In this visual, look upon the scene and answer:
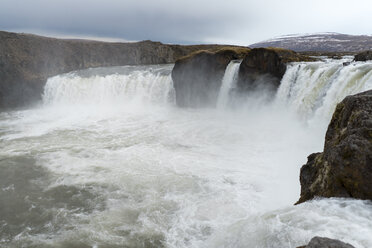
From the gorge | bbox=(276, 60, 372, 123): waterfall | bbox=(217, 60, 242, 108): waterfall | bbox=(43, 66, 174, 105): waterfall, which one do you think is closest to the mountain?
bbox=(217, 60, 242, 108): waterfall

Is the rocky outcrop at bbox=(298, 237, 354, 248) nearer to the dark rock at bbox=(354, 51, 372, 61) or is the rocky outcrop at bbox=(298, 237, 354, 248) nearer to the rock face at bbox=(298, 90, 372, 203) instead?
the rock face at bbox=(298, 90, 372, 203)

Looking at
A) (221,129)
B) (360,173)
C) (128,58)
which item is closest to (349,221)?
(360,173)

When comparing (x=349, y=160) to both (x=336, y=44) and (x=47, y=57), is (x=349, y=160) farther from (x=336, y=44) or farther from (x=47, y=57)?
(x=336, y=44)

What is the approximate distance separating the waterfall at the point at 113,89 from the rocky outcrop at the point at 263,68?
820cm

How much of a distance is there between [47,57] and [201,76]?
2615cm

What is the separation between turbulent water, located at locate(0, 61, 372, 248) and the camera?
4300 millimetres

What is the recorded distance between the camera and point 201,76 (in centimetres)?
2189

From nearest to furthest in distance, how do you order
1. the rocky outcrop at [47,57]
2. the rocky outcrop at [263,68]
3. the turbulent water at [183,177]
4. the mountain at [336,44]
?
1. the turbulent water at [183,177]
2. the rocky outcrop at [263,68]
3. the rocky outcrop at [47,57]
4. the mountain at [336,44]

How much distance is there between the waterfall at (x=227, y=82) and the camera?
19266 mm

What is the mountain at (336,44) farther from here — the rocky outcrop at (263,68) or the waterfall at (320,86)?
the waterfall at (320,86)

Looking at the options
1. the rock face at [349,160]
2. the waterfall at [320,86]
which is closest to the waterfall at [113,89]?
the waterfall at [320,86]

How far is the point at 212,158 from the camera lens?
10.9 meters

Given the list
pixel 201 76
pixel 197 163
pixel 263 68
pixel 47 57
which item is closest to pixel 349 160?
pixel 197 163

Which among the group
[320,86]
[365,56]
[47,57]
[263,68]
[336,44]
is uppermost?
[336,44]
